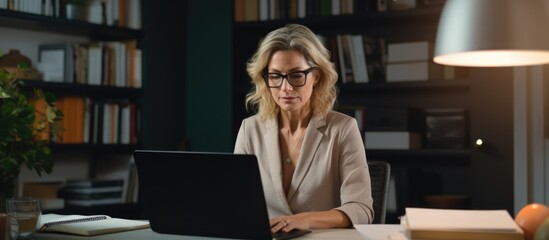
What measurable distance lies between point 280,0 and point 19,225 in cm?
264

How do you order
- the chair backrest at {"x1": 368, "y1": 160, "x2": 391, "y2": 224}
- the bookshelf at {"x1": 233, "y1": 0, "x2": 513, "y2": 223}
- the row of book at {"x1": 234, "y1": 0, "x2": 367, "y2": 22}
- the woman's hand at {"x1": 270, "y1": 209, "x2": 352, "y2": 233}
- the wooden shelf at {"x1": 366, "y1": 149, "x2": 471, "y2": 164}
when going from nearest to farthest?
the woman's hand at {"x1": 270, "y1": 209, "x2": 352, "y2": 233} → the chair backrest at {"x1": 368, "y1": 160, "x2": 391, "y2": 224} → the bookshelf at {"x1": 233, "y1": 0, "x2": 513, "y2": 223} → the wooden shelf at {"x1": 366, "y1": 149, "x2": 471, "y2": 164} → the row of book at {"x1": 234, "y1": 0, "x2": 367, "y2": 22}

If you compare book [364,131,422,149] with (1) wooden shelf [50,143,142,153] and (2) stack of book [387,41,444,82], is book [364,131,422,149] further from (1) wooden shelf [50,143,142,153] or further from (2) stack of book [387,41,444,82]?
(1) wooden shelf [50,143,142,153]

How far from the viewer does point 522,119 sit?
3.72 metres

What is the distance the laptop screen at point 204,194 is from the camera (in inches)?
67.7

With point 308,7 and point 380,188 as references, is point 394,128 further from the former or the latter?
point 380,188

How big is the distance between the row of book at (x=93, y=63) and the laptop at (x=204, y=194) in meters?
2.30

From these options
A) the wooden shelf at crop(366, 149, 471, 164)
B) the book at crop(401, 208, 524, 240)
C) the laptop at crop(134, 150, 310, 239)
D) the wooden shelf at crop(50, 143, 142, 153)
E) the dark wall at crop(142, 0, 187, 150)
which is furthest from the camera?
the dark wall at crop(142, 0, 187, 150)

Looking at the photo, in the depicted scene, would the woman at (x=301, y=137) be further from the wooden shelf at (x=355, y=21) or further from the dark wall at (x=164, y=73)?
the dark wall at (x=164, y=73)

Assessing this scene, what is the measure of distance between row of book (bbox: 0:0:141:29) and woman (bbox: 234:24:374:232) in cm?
161

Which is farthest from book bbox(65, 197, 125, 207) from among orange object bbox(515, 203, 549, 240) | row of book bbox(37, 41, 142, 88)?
orange object bbox(515, 203, 549, 240)

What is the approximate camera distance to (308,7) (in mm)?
4277

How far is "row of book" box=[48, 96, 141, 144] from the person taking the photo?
13.4 ft

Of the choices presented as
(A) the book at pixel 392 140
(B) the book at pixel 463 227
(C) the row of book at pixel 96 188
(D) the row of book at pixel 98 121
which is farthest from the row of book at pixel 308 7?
(B) the book at pixel 463 227

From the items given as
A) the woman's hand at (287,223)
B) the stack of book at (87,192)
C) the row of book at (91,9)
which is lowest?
the stack of book at (87,192)
